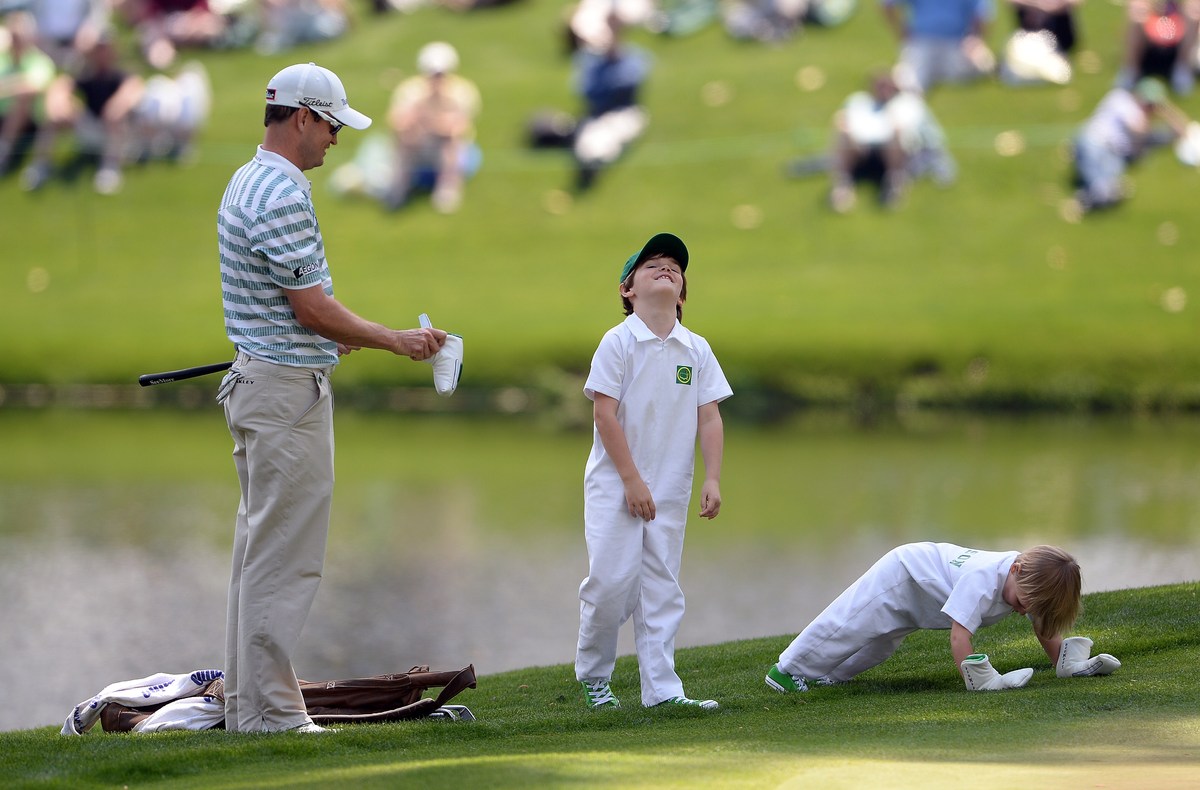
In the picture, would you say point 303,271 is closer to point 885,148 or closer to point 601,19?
point 885,148

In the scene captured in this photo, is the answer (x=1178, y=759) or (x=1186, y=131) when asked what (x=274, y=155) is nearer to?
(x=1178, y=759)

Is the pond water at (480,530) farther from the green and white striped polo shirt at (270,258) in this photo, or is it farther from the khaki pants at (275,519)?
the green and white striped polo shirt at (270,258)

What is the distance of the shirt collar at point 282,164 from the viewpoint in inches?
197

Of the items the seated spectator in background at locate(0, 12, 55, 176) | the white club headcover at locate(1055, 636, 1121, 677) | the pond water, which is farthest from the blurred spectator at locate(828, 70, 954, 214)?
the white club headcover at locate(1055, 636, 1121, 677)

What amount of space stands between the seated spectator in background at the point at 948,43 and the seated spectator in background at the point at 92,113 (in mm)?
17203

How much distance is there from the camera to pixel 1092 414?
24250 mm

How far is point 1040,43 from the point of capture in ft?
105

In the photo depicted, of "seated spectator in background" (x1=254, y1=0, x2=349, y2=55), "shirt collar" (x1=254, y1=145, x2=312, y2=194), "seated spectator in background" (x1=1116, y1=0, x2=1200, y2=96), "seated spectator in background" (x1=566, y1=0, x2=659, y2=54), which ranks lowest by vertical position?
"shirt collar" (x1=254, y1=145, x2=312, y2=194)

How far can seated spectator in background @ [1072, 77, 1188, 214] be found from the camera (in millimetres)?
29656

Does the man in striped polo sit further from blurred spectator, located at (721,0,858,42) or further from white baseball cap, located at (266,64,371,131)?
blurred spectator, located at (721,0,858,42)

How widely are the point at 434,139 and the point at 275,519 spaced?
91.5ft

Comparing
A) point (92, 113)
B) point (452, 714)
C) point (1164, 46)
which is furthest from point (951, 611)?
point (92, 113)

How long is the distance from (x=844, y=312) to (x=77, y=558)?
17635mm

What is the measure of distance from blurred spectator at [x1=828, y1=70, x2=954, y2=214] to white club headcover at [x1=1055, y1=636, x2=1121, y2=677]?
25.1 meters
